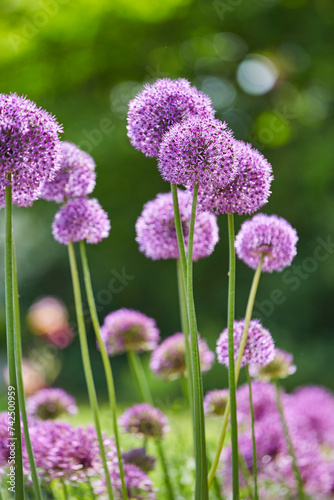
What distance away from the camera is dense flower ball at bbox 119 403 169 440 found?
1.73 metres

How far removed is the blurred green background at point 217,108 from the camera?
6168 millimetres

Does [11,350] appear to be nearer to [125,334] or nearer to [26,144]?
[26,144]

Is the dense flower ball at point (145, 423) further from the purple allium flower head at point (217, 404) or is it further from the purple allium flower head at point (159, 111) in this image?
the purple allium flower head at point (159, 111)

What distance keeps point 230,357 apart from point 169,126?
1.39 feet

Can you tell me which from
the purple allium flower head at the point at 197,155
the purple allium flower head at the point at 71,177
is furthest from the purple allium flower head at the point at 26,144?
the purple allium flower head at the point at 71,177

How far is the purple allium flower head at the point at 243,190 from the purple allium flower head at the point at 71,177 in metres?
0.37

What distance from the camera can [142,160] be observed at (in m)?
7.07

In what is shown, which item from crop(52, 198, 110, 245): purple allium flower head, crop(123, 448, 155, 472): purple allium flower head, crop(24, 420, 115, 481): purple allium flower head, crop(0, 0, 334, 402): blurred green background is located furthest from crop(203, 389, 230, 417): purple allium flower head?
crop(0, 0, 334, 402): blurred green background

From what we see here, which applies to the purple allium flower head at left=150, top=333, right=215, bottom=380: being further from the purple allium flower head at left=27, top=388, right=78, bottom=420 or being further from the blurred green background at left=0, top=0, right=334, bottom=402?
the blurred green background at left=0, top=0, right=334, bottom=402

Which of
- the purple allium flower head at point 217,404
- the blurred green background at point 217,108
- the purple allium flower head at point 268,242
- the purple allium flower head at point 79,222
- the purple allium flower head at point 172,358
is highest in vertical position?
the blurred green background at point 217,108

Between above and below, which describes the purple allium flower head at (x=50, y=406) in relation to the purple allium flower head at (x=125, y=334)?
below

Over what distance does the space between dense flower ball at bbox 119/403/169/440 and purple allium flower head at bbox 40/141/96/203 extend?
70cm

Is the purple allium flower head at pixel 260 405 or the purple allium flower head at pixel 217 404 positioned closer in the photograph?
the purple allium flower head at pixel 217 404

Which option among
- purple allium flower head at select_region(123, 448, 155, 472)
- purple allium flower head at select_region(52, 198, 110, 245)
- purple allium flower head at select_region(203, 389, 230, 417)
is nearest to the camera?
purple allium flower head at select_region(52, 198, 110, 245)
